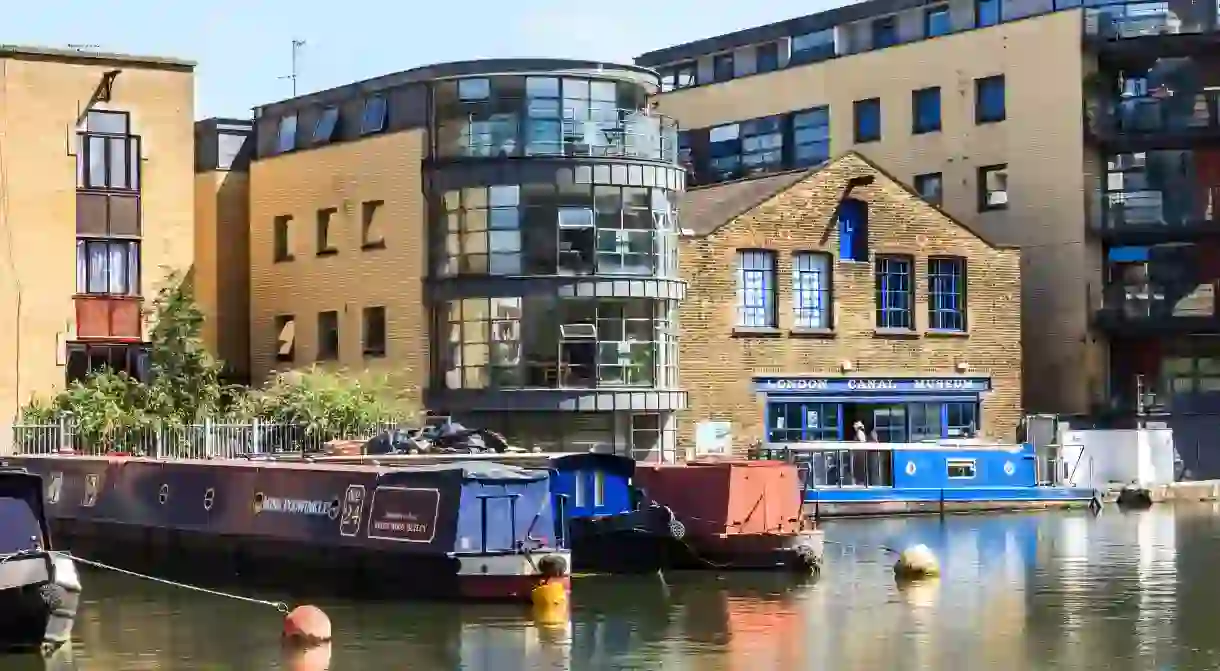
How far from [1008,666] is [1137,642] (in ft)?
8.58

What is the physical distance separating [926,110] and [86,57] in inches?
900

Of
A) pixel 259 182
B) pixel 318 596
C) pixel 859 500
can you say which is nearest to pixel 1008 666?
pixel 318 596

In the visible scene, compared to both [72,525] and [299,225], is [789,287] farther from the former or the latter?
[72,525]

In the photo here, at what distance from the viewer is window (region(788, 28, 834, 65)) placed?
60.8 m

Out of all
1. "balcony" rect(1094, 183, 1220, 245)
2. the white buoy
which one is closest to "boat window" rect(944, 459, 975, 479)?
"balcony" rect(1094, 183, 1220, 245)

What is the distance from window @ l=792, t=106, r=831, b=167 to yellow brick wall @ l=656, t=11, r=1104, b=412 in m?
1.08

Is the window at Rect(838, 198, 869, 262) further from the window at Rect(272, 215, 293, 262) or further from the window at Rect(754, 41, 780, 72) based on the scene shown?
the window at Rect(272, 215, 293, 262)

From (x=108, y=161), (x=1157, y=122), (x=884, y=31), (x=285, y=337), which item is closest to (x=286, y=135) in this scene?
(x=285, y=337)

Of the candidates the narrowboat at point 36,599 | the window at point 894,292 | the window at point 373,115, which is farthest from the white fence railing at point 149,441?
the narrowboat at point 36,599

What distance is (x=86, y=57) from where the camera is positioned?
45.9 m

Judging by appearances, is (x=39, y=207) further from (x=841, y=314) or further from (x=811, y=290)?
(x=841, y=314)

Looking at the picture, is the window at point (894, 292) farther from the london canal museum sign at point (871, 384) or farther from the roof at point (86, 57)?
the roof at point (86, 57)

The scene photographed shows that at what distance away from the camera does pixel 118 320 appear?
46500mm

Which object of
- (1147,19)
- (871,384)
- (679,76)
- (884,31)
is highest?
(884,31)
